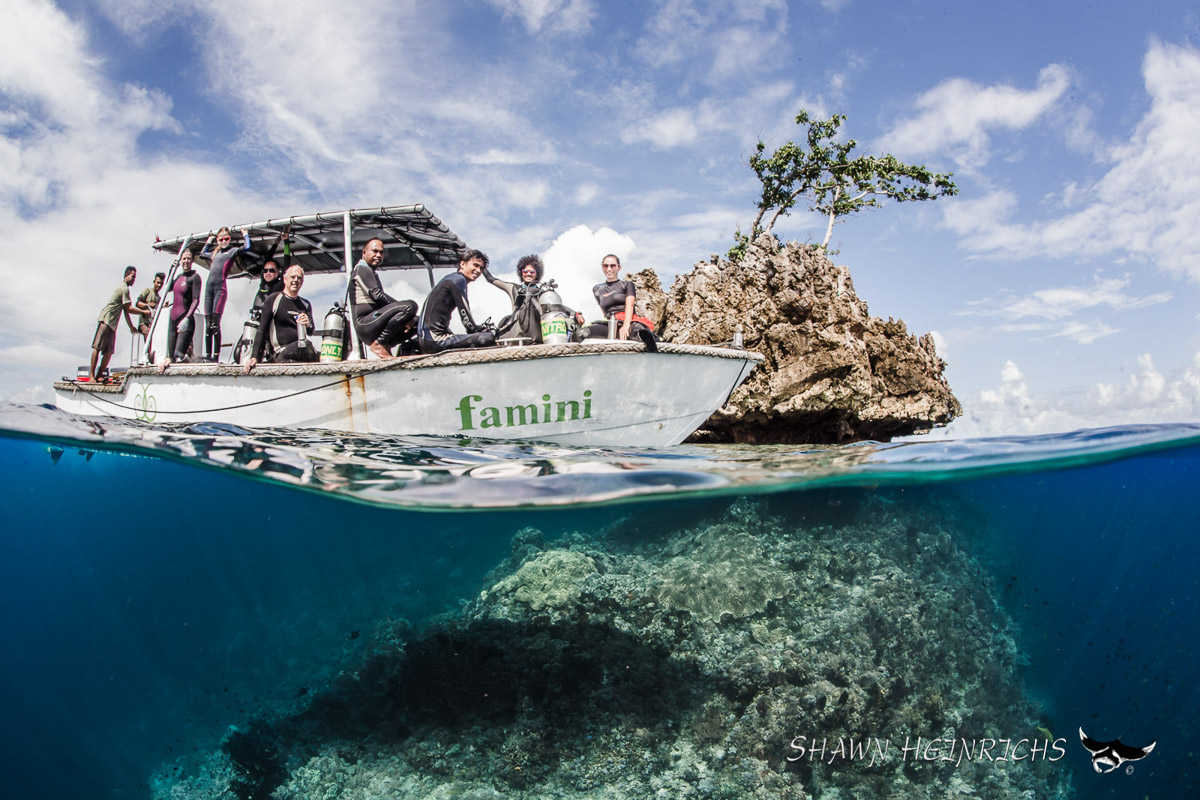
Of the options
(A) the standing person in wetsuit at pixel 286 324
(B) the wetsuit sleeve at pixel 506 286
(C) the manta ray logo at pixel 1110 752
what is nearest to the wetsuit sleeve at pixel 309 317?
(A) the standing person in wetsuit at pixel 286 324

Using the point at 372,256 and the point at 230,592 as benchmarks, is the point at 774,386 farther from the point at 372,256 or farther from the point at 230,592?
the point at 230,592

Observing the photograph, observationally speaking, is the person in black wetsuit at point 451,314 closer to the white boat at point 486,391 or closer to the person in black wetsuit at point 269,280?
the white boat at point 486,391

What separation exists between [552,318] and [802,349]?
35.9 feet

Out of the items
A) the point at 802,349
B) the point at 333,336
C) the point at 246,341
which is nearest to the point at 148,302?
the point at 246,341

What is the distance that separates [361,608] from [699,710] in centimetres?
484

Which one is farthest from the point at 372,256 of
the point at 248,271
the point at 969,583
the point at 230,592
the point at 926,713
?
the point at 969,583

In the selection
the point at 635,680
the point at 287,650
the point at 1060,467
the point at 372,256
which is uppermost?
the point at 372,256

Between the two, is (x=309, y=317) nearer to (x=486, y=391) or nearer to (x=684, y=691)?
(x=486, y=391)

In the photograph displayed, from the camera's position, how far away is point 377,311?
6848 millimetres

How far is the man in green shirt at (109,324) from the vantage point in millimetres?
9750

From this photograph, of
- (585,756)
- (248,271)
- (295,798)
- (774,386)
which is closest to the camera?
(585,756)

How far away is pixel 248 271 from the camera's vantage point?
9.03 m

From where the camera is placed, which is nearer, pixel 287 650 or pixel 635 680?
pixel 635 680

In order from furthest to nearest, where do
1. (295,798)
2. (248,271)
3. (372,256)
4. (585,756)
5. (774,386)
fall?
(774,386)
(248,271)
(372,256)
(295,798)
(585,756)
